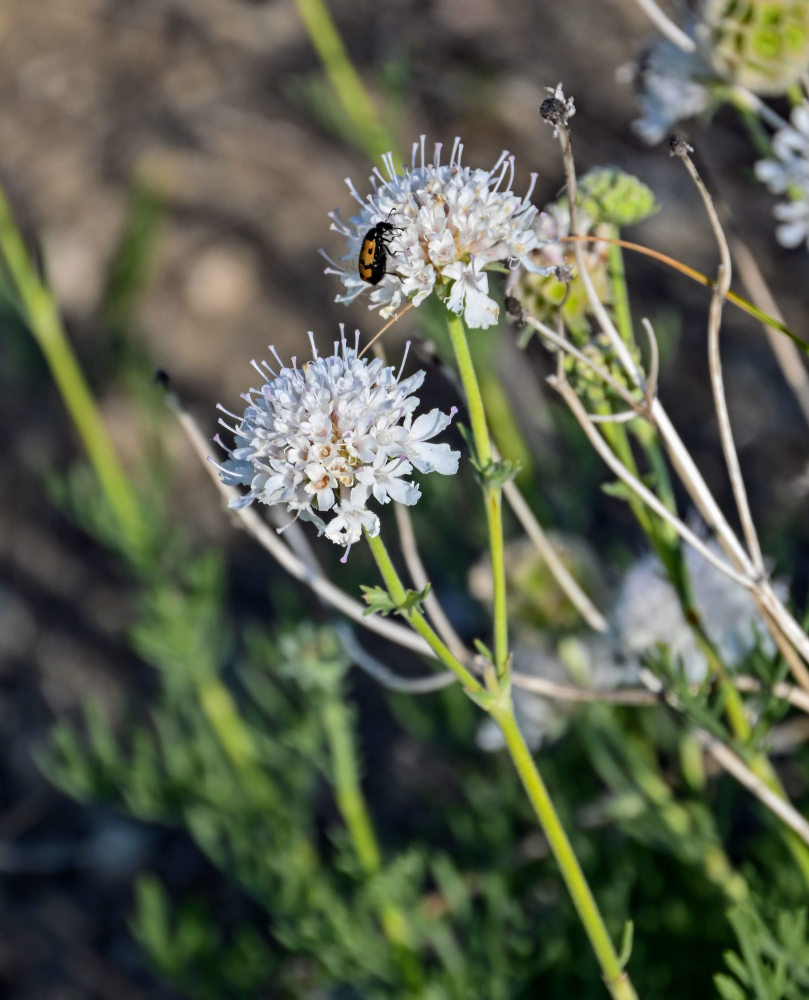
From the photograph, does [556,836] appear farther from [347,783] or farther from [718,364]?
[347,783]

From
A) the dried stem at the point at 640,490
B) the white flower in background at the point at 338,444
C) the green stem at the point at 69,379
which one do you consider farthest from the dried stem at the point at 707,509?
the green stem at the point at 69,379

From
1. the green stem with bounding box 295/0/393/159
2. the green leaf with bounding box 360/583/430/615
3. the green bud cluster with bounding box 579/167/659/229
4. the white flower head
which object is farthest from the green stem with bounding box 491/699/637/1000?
the green stem with bounding box 295/0/393/159

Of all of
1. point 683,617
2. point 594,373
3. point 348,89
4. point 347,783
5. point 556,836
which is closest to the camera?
point 556,836

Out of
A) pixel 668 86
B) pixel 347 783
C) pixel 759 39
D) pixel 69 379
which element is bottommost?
pixel 347 783

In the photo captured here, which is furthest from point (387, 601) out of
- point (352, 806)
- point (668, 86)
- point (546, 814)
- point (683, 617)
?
point (668, 86)

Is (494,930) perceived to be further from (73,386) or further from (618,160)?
(618,160)

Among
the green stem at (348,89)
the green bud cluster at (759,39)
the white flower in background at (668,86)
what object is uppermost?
the green stem at (348,89)

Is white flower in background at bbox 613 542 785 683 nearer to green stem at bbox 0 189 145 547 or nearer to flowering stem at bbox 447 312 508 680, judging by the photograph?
flowering stem at bbox 447 312 508 680

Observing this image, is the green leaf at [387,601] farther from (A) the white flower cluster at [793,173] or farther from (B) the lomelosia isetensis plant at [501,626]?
(A) the white flower cluster at [793,173]
